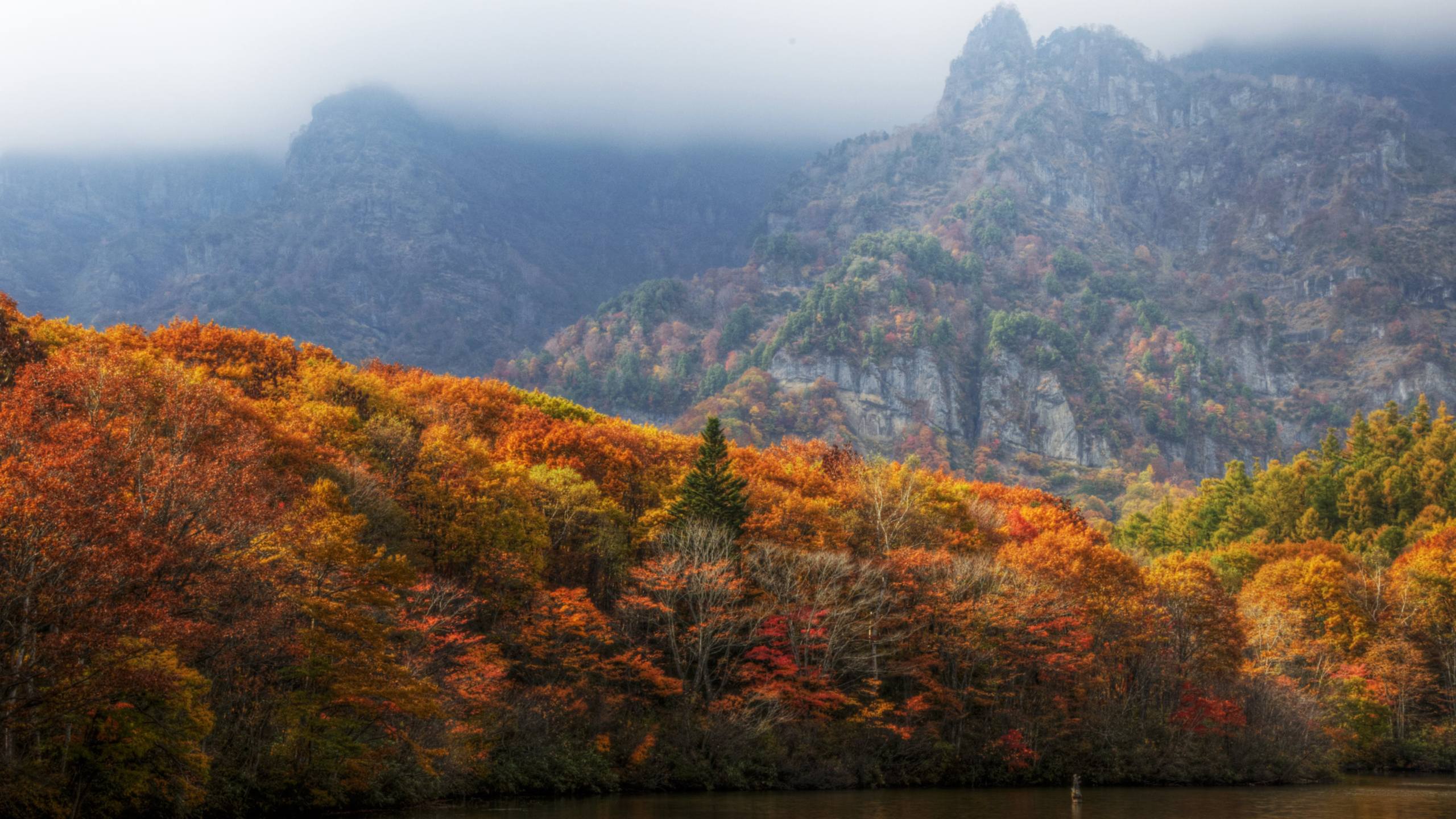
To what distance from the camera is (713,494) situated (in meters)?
70.4

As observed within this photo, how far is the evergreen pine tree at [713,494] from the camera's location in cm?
6988

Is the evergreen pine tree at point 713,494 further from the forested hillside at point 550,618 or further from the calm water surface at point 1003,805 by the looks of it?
the calm water surface at point 1003,805

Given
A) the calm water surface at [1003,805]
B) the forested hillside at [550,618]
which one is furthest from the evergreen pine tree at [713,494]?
the calm water surface at [1003,805]

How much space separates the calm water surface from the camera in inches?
1962

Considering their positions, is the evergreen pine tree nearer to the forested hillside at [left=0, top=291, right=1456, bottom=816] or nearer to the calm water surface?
the forested hillside at [left=0, top=291, right=1456, bottom=816]

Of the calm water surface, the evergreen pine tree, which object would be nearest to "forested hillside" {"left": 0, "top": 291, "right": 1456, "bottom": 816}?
the evergreen pine tree

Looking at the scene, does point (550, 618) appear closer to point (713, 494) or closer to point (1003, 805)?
point (713, 494)

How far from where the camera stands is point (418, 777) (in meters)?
49.3

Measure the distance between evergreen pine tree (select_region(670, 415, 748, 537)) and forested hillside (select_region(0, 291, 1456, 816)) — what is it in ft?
0.78

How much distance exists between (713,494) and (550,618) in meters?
14.5

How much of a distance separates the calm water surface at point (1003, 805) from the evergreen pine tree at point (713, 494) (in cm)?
1658

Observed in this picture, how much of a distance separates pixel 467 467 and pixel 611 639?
560 inches

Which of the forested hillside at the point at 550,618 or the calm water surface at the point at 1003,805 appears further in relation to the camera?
the calm water surface at the point at 1003,805

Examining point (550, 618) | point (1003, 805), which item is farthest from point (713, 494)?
point (1003, 805)
